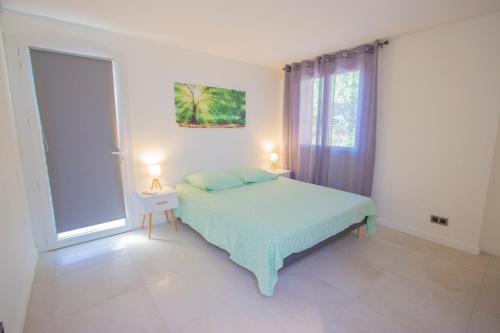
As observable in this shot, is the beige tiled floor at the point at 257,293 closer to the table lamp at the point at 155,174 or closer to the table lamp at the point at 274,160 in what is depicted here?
the table lamp at the point at 155,174

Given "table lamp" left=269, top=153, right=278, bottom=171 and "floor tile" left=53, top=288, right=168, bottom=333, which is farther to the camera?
"table lamp" left=269, top=153, right=278, bottom=171

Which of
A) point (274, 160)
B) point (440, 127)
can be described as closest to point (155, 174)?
point (274, 160)

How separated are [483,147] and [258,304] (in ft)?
8.70

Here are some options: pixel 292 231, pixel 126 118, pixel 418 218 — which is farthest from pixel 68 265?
pixel 418 218

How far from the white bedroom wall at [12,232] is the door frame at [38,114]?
0.12m

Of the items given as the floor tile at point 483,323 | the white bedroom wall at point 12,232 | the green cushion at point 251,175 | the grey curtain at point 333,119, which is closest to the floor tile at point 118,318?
the white bedroom wall at point 12,232

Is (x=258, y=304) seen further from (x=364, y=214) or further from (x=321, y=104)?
(x=321, y=104)

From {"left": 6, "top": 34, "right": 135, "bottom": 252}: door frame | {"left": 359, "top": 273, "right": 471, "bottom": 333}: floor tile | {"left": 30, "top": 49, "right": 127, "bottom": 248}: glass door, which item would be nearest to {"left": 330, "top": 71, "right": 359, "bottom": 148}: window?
{"left": 359, "top": 273, "right": 471, "bottom": 333}: floor tile

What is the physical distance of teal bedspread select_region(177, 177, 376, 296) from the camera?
186cm

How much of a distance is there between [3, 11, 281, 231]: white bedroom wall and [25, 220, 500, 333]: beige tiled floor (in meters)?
1.02

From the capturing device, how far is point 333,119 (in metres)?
3.47

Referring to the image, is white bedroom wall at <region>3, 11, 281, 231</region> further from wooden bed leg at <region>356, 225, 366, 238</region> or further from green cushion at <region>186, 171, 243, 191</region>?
wooden bed leg at <region>356, 225, 366, 238</region>

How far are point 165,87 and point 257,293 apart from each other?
8.56ft

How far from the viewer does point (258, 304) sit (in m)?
1.81
